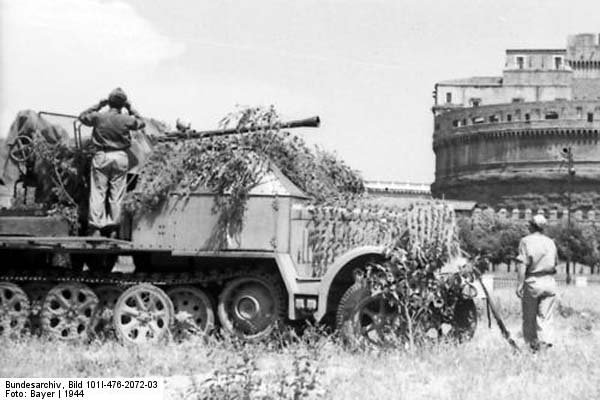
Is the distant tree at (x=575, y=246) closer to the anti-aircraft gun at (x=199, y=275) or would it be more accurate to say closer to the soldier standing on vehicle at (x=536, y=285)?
the soldier standing on vehicle at (x=536, y=285)

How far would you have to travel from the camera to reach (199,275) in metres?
11.9

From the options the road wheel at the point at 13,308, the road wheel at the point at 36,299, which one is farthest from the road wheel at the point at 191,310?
the road wheel at the point at 13,308

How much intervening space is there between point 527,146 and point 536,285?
325ft

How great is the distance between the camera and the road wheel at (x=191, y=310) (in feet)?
38.5

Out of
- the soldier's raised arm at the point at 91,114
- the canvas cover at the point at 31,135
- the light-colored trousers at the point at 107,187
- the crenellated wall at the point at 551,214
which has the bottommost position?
the light-colored trousers at the point at 107,187

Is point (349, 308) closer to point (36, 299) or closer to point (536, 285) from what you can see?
point (536, 285)

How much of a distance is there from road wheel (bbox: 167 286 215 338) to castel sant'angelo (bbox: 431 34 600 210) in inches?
3645

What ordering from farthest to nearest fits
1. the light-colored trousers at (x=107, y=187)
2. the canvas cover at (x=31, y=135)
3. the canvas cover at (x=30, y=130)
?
1. the canvas cover at (x=30, y=130)
2. the canvas cover at (x=31, y=135)
3. the light-colored trousers at (x=107, y=187)

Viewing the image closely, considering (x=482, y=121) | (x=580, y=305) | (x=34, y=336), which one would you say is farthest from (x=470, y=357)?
(x=482, y=121)

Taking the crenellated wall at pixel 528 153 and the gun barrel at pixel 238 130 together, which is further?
the crenellated wall at pixel 528 153

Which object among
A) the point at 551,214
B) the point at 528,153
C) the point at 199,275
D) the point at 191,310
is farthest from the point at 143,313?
the point at 528,153

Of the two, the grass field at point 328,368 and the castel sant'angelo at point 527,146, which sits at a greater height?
the castel sant'angelo at point 527,146

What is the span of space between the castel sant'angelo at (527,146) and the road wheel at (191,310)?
3645 inches

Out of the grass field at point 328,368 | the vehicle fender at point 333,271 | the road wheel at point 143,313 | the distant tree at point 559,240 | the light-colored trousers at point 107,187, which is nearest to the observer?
the grass field at point 328,368
